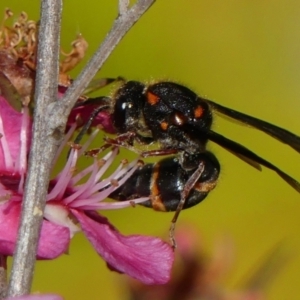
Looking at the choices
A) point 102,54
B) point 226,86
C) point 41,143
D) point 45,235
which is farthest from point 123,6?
point 226,86

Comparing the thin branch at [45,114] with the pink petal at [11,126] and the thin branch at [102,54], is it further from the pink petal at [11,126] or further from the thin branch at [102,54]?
the pink petal at [11,126]

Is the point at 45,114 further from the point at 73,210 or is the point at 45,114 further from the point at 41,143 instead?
the point at 73,210

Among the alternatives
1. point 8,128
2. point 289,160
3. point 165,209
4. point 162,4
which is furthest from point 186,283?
point 162,4

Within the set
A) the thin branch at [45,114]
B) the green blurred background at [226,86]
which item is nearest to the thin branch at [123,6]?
the thin branch at [45,114]

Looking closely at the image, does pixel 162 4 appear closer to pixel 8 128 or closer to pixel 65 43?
pixel 65 43

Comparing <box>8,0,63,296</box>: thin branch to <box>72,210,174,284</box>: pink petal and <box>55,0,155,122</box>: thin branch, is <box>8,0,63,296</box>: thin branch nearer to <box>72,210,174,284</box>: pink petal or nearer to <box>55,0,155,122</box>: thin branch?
<box>55,0,155,122</box>: thin branch

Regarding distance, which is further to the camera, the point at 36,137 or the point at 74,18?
the point at 74,18
